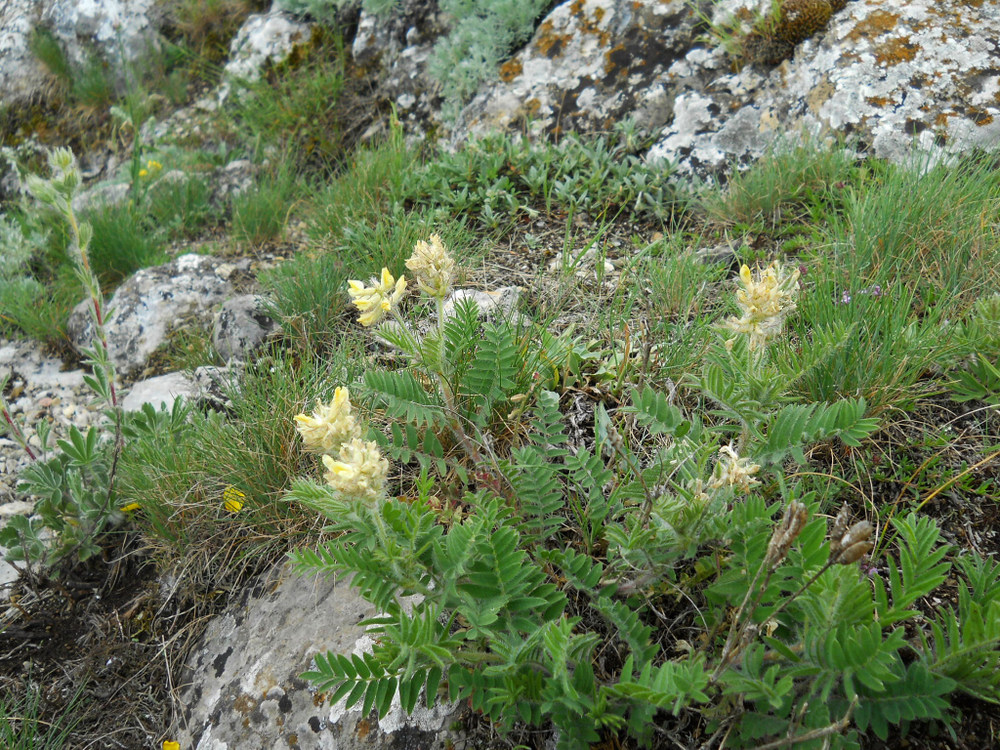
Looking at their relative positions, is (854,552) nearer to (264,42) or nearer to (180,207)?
(180,207)

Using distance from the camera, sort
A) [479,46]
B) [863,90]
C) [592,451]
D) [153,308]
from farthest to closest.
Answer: [479,46]
[153,308]
[863,90]
[592,451]

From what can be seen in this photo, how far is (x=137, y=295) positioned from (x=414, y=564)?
3020 millimetres

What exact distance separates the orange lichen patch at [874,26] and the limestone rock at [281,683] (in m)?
3.58

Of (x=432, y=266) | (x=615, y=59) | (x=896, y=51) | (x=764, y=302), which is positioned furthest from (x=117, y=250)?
(x=896, y=51)

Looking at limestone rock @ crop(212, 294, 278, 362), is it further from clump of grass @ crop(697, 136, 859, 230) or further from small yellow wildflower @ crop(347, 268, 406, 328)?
clump of grass @ crop(697, 136, 859, 230)

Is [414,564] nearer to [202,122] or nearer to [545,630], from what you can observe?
[545,630]

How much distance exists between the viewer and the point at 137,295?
3639 mm

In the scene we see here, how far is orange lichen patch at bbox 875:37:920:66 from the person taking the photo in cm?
328

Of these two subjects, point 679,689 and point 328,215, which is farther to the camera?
point 328,215

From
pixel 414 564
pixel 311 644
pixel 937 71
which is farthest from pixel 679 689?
pixel 937 71

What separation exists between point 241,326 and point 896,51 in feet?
11.4

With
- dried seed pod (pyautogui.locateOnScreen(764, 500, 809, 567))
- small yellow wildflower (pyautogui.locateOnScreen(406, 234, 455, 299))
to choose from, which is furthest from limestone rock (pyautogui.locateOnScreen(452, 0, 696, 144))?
dried seed pod (pyautogui.locateOnScreen(764, 500, 809, 567))

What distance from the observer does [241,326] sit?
3.12 meters

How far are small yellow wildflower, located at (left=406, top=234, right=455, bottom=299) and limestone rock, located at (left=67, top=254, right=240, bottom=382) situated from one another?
2.35 metres
